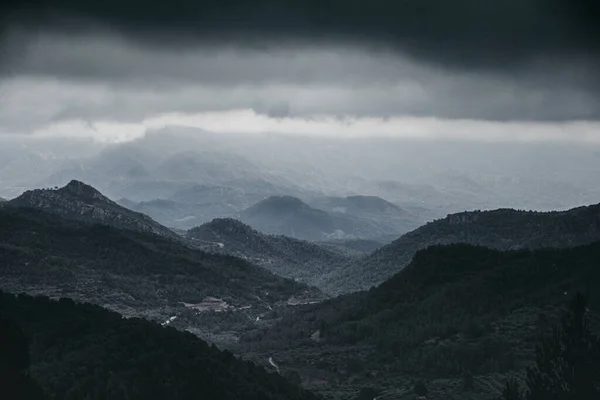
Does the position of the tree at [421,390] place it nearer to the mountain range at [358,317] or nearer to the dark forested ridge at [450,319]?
the mountain range at [358,317]

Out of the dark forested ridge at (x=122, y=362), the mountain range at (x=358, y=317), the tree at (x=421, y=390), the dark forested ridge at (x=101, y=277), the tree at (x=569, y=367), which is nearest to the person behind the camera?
the tree at (x=569, y=367)

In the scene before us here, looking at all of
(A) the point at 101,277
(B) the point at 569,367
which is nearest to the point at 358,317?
(B) the point at 569,367

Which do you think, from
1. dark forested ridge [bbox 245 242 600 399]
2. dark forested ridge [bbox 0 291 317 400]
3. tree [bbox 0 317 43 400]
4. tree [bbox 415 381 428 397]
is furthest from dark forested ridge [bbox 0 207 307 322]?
tree [bbox 0 317 43 400]

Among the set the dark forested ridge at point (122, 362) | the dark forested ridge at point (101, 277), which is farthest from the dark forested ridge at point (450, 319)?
the dark forested ridge at point (101, 277)

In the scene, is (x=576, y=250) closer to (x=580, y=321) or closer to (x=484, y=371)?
(x=484, y=371)

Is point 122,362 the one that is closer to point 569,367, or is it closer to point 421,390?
point 421,390
